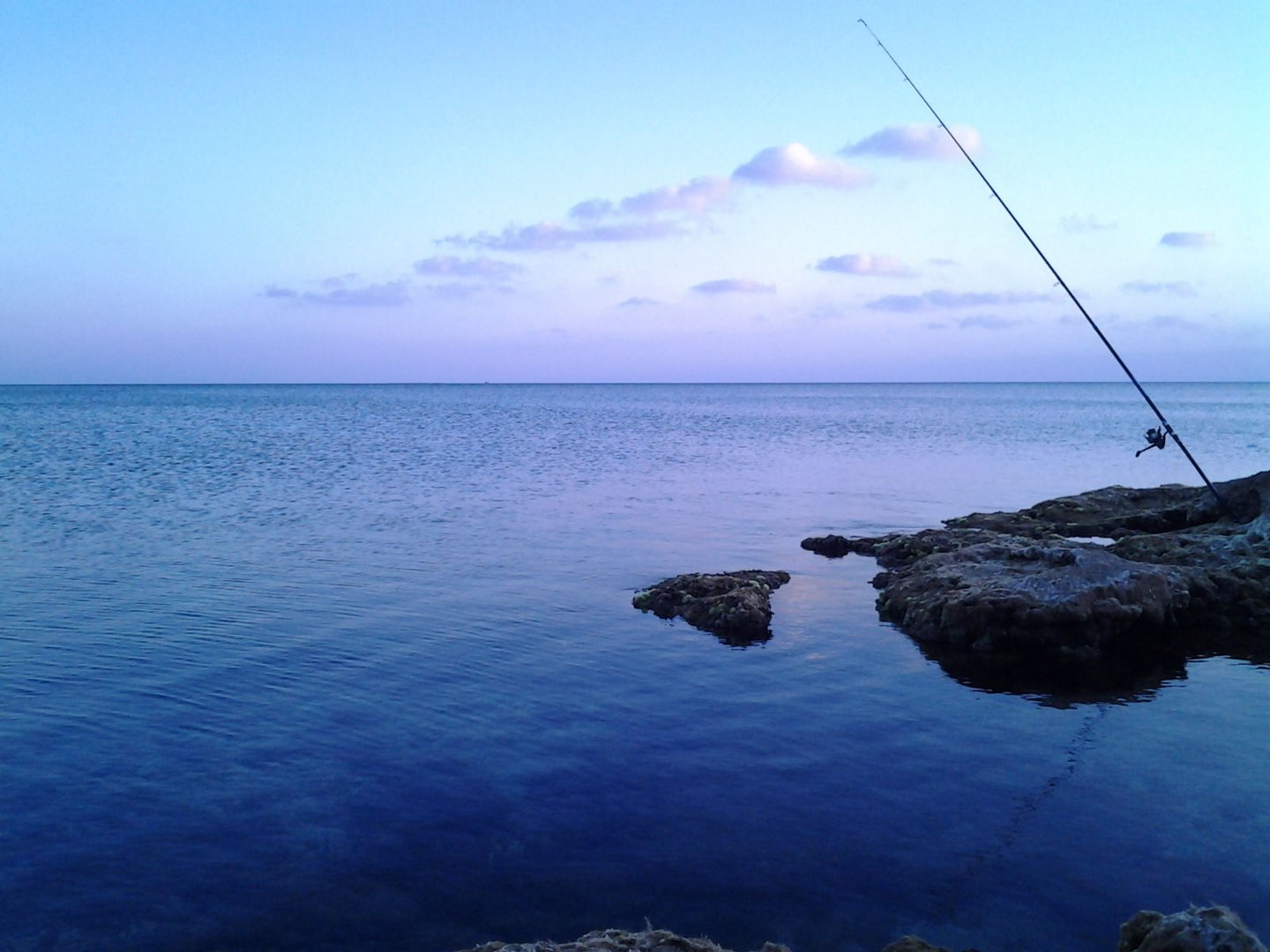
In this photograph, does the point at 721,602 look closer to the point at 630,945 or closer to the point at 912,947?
the point at 912,947

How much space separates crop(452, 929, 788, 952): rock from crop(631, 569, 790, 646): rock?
902cm

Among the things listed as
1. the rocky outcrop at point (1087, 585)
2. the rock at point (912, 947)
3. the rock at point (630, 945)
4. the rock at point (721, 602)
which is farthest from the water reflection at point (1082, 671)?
the rock at point (630, 945)

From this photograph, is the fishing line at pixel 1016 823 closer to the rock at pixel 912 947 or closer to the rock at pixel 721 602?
the rock at pixel 912 947

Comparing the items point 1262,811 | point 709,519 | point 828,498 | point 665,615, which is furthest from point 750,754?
point 828,498

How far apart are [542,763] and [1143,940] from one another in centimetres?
591

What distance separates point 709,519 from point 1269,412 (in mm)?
104378

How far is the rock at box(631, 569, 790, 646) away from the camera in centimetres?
1538

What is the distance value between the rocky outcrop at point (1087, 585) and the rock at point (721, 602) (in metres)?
2.33

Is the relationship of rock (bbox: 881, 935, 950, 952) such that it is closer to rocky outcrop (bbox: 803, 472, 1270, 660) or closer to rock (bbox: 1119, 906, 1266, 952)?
rock (bbox: 1119, 906, 1266, 952)

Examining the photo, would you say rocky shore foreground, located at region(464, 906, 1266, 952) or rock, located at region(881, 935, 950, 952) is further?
rock, located at region(881, 935, 950, 952)

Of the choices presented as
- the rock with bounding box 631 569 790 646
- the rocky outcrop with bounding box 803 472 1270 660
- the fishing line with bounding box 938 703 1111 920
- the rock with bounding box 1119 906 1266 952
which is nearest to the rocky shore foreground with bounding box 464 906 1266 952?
the rock with bounding box 1119 906 1266 952

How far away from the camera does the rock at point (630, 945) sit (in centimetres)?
573

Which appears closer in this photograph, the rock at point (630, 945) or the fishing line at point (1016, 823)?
the rock at point (630, 945)

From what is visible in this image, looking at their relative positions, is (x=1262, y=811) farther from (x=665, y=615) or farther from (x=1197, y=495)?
(x=1197, y=495)
